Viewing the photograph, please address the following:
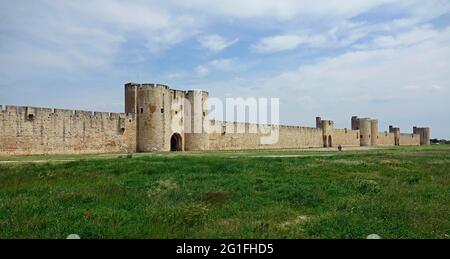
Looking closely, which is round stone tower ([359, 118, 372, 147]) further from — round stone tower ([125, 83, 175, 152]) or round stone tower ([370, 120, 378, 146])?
round stone tower ([125, 83, 175, 152])

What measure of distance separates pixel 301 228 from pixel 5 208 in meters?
5.60

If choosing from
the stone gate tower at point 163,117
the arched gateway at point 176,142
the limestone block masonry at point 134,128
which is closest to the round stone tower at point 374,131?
the limestone block masonry at point 134,128

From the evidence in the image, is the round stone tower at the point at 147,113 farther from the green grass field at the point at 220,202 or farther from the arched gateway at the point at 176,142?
the green grass field at the point at 220,202

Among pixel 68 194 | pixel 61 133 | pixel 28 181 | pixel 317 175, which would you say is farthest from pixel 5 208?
Result: pixel 61 133

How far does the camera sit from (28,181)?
11.9 metres

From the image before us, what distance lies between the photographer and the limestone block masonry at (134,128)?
2377 centimetres

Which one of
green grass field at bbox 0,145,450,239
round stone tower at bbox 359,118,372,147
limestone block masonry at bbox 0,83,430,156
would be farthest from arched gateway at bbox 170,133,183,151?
round stone tower at bbox 359,118,372,147

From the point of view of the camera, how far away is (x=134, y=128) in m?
30.8

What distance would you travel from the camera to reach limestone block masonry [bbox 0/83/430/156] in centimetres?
2377

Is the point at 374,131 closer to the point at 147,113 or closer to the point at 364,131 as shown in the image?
the point at 364,131

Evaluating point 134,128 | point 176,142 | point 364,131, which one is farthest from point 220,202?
point 364,131

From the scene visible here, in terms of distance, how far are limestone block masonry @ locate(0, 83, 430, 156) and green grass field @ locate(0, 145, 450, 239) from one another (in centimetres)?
1012

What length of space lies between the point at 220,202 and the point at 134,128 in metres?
23.1
